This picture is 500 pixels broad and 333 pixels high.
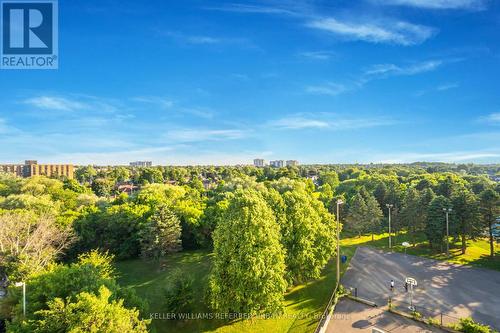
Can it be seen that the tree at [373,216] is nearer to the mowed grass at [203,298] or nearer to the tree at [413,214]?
the tree at [413,214]

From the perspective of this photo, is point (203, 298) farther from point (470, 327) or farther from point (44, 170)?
point (44, 170)

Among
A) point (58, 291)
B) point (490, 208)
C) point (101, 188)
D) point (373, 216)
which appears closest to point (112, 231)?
point (58, 291)

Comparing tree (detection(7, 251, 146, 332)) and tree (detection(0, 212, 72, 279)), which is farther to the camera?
tree (detection(0, 212, 72, 279))

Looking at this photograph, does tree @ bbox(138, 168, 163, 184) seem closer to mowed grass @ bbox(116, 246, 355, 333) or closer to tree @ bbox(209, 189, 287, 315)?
mowed grass @ bbox(116, 246, 355, 333)

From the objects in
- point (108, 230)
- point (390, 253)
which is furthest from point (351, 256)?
point (108, 230)

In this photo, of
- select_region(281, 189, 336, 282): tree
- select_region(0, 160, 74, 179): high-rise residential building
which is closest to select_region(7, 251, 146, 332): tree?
select_region(281, 189, 336, 282): tree

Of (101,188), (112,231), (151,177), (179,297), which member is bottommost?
(179,297)
